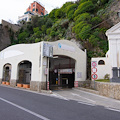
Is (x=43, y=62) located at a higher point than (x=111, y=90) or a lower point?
higher

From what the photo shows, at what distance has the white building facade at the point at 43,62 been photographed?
15312 mm

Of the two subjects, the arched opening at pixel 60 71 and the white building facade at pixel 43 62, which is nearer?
the white building facade at pixel 43 62

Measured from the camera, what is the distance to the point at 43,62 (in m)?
15.1

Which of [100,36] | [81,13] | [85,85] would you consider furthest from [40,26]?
[85,85]

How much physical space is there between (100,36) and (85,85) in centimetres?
1158

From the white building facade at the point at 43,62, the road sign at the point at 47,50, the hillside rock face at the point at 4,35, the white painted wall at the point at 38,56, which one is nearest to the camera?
the road sign at the point at 47,50

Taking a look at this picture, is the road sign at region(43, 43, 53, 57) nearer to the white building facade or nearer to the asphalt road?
the white building facade

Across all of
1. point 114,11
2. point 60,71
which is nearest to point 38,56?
point 60,71

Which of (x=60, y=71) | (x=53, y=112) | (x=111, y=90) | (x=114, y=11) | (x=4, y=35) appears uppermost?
(x=114, y=11)

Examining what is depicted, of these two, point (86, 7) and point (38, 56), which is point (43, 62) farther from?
point (86, 7)

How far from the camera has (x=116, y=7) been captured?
90.5ft

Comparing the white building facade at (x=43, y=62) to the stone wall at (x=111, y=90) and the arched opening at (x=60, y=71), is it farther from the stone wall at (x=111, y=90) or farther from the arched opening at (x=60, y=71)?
the stone wall at (x=111, y=90)

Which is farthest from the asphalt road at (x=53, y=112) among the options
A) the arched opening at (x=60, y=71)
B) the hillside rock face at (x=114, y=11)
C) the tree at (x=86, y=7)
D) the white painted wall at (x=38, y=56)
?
the tree at (x=86, y=7)

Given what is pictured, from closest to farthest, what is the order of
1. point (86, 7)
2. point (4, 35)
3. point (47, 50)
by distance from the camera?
1. point (47, 50)
2. point (86, 7)
3. point (4, 35)
